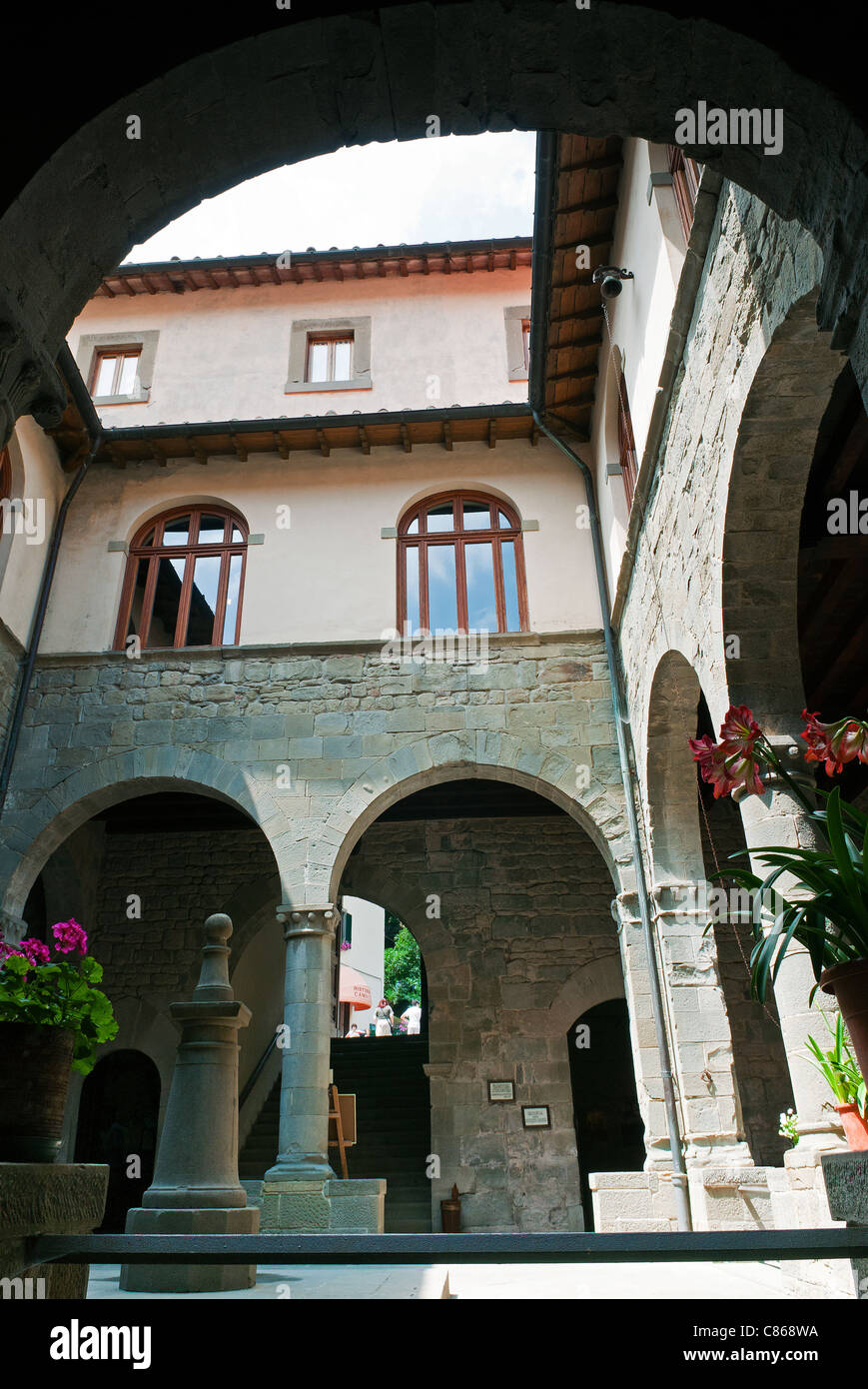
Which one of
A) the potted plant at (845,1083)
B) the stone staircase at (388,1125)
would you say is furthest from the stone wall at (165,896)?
the potted plant at (845,1083)

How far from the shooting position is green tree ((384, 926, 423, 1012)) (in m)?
31.5

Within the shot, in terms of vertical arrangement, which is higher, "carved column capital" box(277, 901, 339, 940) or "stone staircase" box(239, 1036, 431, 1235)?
"carved column capital" box(277, 901, 339, 940)

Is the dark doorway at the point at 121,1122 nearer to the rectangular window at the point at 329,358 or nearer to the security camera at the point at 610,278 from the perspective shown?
the rectangular window at the point at 329,358

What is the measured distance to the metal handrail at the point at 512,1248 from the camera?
1.60 metres

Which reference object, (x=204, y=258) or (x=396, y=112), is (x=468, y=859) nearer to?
(x=204, y=258)

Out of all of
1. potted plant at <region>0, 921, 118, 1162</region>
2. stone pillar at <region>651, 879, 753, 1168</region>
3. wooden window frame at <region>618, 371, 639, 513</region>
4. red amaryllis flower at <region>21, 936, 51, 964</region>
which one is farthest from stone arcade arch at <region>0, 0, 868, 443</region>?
stone pillar at <region>651, 879, 753, 1168</region>

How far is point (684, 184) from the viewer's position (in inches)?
217

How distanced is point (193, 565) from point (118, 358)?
135 inches

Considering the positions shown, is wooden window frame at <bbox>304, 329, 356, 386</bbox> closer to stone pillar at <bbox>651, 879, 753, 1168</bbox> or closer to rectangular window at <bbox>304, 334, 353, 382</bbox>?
rectangular window at <bbox>304, 334, 353, 382</bbox>

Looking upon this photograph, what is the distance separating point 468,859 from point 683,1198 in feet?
15.7

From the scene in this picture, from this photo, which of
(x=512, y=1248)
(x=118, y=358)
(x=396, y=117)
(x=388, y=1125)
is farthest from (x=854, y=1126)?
(x=118, y=358)

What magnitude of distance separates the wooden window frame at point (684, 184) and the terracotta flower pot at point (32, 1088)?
5.05m

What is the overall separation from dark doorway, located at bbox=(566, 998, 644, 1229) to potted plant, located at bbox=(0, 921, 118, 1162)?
9.88m

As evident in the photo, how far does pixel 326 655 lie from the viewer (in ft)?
29.0
